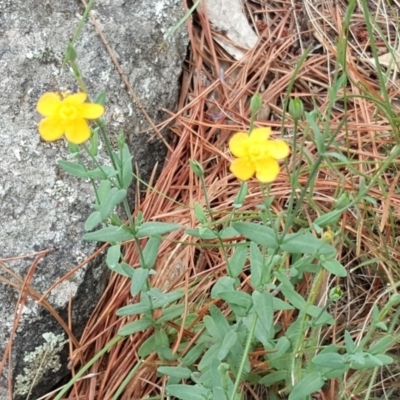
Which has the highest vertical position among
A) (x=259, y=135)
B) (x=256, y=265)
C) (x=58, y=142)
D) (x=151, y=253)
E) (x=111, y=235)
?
(x=58, y=142)

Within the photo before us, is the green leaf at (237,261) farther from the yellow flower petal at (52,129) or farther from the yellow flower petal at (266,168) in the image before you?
the yellow flower petal at (52,129)

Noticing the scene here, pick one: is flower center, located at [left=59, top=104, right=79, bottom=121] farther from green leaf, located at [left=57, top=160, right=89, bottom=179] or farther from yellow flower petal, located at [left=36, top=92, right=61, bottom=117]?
green leaf, located at [left=57, top=160, right=89, bottom=179]

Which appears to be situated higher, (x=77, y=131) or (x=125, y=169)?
(x=77, y=131)

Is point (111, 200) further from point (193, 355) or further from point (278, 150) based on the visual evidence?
point (193, 355)

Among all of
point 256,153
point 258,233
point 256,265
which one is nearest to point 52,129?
point 256,153

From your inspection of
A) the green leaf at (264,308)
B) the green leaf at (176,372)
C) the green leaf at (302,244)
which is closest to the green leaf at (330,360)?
the green leaf at (264,308)

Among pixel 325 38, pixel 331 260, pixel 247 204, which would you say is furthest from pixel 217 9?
pixel 331 260
